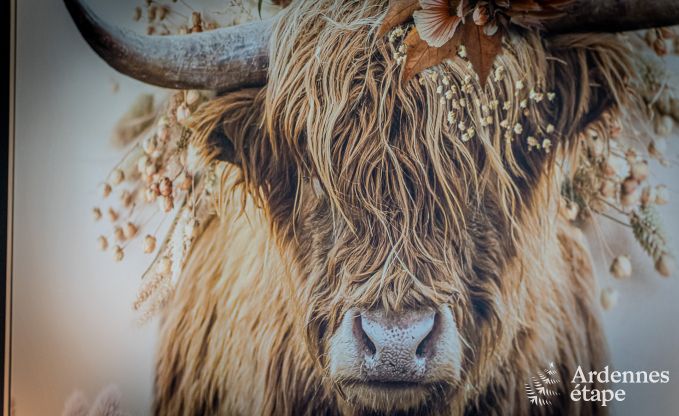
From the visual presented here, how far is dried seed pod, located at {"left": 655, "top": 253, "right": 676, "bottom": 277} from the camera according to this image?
1.78m

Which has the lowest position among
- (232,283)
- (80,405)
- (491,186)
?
(80,405)

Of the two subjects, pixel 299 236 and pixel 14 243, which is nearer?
pixel 299 236

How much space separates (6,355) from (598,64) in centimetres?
201

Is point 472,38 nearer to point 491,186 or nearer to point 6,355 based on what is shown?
point 491,186

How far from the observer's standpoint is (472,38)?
1821 millimetres

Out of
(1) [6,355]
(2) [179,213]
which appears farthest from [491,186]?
(1) [6,355]

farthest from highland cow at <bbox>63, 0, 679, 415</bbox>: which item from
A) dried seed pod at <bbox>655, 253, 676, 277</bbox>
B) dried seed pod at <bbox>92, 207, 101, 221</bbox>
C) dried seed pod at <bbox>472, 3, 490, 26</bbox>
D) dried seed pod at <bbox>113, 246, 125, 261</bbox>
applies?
dried seed pod at <bbox>92, 207, 101, 221</bbox>

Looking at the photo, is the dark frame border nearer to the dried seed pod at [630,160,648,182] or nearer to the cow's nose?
the cow's nose

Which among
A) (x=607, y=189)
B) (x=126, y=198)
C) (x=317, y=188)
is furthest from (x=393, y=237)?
(x=126, y=198)

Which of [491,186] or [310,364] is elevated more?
[491,186]

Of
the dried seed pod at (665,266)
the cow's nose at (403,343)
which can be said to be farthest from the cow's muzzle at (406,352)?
the dried seed pod at (665,266)

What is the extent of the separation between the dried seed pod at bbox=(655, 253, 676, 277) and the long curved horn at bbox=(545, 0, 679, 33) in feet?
2.18

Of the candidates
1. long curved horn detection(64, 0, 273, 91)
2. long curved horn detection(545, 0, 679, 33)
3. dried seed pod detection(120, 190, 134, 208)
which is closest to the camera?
long curved horn detection(545, 0, 679, 33)

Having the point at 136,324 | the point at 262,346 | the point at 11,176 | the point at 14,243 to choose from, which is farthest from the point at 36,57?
the point at 262,346
